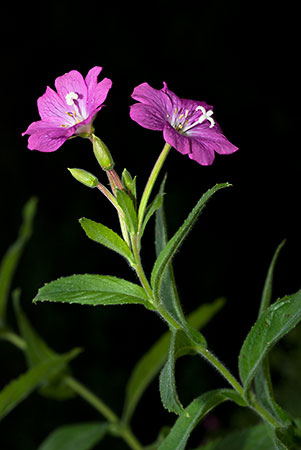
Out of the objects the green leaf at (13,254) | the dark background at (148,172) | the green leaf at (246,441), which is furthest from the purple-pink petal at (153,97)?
the dark background at (148,172)

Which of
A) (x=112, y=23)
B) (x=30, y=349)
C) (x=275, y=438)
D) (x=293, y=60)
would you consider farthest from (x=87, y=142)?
(x=275, y=438)

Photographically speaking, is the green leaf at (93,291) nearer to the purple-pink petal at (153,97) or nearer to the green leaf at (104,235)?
the green leaf at (104,235)

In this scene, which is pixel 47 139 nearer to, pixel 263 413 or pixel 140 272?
pixel 140 272

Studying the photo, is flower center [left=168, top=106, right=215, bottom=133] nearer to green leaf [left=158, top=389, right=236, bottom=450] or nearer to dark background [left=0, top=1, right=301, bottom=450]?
green leaf [left=158, top=389, right=236, bottom=450]

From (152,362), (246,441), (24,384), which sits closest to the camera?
(246,441)

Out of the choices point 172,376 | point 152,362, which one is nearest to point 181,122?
point 172,376

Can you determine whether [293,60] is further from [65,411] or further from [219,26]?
[65,411]
